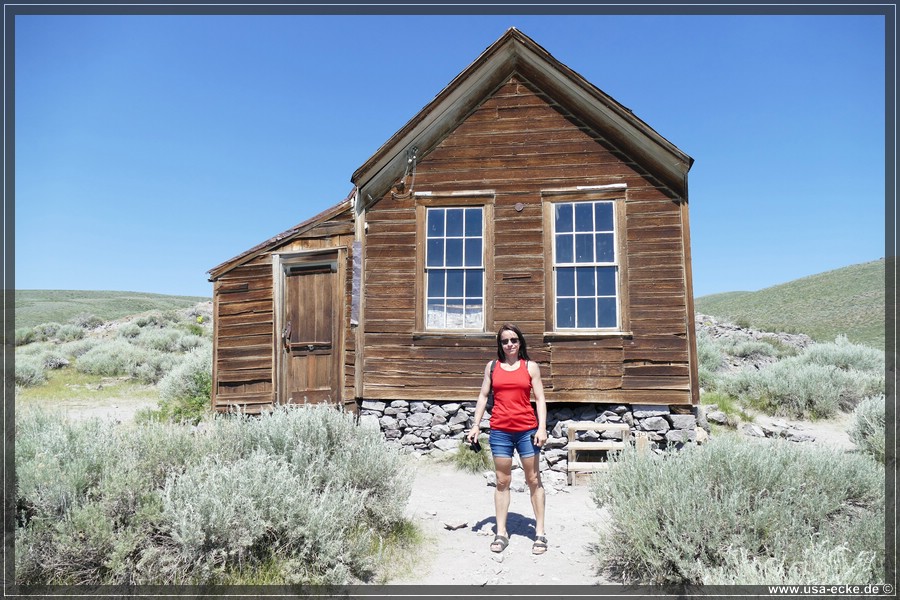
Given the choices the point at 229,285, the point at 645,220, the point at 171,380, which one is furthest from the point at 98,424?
the point at 171,380

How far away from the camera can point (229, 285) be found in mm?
9844

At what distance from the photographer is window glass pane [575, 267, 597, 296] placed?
833 cm

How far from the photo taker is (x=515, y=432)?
489cm

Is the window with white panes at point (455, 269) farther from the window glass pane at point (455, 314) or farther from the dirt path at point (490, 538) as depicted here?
the dirt path at point (490, 538)

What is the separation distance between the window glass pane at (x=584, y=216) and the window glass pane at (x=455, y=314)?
84.2 inches

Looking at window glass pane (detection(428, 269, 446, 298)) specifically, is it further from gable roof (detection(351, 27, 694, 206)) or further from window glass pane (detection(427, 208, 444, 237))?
gable roof (detection(351, 27, 694, 206))

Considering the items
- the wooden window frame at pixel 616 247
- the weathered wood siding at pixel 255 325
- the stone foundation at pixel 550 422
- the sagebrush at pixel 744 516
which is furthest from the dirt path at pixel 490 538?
the weathered wood siding at pixel 255 325

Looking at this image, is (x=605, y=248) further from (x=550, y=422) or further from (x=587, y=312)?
(x=550, y=422)

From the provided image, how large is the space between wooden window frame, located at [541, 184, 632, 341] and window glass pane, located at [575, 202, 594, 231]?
9 cm

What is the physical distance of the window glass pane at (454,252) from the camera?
344 inches

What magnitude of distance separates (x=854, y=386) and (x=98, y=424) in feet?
44.4

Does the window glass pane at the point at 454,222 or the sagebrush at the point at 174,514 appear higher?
the window glass pane at the point at 454,222

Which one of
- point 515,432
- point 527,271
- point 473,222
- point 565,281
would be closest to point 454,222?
point 473,222

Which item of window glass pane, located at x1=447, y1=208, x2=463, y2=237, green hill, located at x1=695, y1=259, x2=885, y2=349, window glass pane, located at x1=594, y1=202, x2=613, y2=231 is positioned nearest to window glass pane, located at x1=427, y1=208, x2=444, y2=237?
window glass pane, located at x1=447, y1=208, x2=463, y2=237
